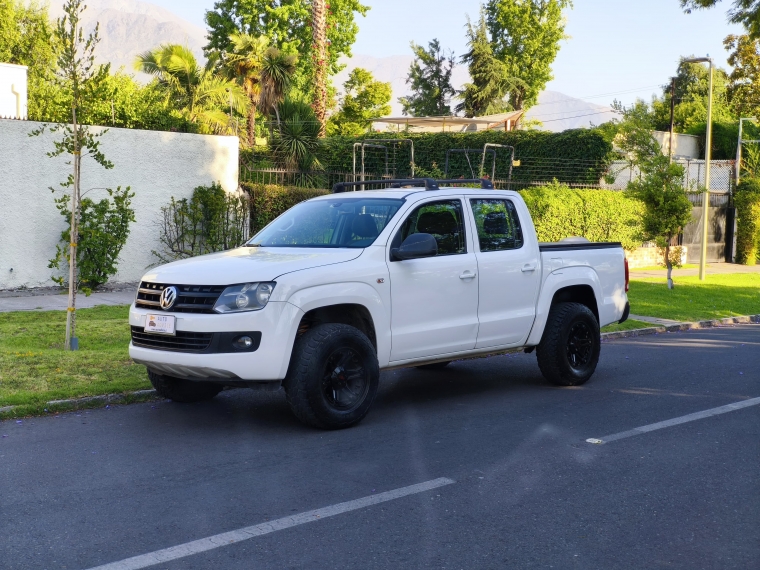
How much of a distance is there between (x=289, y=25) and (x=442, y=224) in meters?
48.9

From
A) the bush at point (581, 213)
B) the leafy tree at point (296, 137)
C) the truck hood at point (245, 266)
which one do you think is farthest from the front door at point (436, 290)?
the leafy tree at point (296, 137)

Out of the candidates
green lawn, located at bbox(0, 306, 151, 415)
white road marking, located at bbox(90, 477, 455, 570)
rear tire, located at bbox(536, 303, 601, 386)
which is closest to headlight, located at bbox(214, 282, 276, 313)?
white road marking, located at bbox(90, 477, 455, 570)

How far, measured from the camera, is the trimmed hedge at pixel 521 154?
29.9 metres

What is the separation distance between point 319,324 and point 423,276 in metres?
1.07

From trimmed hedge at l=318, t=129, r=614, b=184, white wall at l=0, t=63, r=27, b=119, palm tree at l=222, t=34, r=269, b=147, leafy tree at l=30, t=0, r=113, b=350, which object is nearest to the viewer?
leafy tree at l=30, t=0, r=113, b=350

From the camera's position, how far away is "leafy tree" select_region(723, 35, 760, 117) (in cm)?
4594

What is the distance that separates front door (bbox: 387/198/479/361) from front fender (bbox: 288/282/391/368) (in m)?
0.09

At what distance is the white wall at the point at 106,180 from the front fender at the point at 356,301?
10081 mm

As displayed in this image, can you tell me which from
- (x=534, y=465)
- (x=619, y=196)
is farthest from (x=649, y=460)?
(x=619, y=196)

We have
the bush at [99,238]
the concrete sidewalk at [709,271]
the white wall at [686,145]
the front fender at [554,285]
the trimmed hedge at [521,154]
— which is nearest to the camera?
the front fender at [554,285]

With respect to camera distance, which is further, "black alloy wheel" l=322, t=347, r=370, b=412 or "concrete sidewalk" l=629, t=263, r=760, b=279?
"concrete sidewalk" l=629, t=263, r=760, b=279

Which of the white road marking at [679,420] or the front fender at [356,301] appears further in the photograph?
the white road marking at [679,420]

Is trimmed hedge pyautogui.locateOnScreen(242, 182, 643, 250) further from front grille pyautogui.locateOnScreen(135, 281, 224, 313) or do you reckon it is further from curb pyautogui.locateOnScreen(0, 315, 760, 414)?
front grille pyautogui.locateOnScreen(135, 281, 224, 313)

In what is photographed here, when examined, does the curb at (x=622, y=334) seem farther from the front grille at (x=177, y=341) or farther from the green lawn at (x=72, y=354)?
the front grille at (x=177, y=341)
